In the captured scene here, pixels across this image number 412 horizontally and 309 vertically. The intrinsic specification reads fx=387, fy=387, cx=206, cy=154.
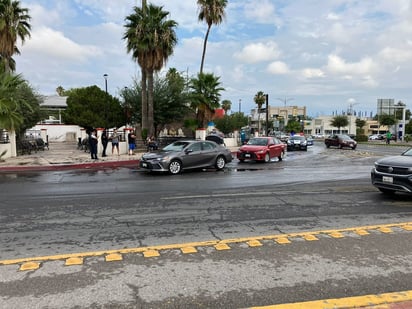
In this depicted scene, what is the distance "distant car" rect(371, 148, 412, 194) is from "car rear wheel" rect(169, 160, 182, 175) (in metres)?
8.03

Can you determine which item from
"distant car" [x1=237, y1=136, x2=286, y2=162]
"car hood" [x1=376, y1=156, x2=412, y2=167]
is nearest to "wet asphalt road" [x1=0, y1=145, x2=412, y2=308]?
"car hood" [x1=376, y1=156, x2=412, y2=167]

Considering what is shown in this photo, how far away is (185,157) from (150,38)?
43.7ft

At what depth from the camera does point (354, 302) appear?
12.4 ft

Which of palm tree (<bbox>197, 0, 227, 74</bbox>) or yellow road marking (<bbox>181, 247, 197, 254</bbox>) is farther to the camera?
palm tree (<bbox>197, 0, 227, 74</bbox>)

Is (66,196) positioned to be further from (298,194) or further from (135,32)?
(135,32)

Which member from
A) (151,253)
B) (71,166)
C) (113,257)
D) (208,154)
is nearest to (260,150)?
(208,154)

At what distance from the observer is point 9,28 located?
2642 cm

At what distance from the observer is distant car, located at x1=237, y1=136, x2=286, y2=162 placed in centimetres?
2083

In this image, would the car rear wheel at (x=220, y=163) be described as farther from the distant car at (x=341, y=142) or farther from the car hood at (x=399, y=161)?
the distant car at (x=341, y=142)

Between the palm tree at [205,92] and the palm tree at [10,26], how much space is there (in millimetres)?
13288

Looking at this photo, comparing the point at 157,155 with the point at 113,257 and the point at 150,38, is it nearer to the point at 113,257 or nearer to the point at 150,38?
the point at 113,257

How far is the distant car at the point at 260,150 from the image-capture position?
20828 millimetres

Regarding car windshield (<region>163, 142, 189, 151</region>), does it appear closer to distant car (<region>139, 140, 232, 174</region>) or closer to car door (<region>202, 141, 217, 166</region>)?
distant car (<region>139, 140, 232, 174</region>)

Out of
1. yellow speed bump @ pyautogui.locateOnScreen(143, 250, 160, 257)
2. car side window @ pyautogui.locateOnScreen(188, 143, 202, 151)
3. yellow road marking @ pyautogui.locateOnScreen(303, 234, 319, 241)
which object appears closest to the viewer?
yellow speed bump @ pyautogui.locateOnScreen(143, 250, 160, 257)
